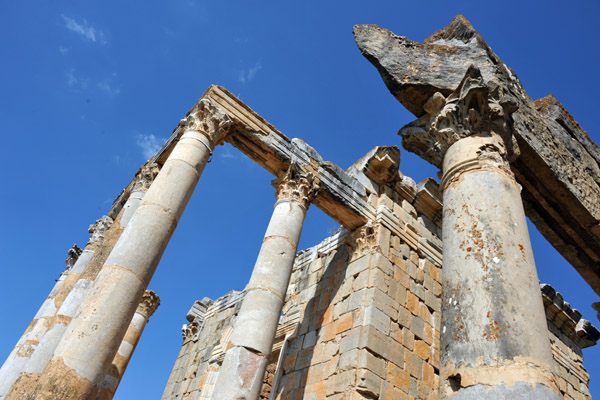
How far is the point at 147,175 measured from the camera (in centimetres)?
1056

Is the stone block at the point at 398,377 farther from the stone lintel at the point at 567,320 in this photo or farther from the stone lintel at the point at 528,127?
the stone lintel at the point at 567,320

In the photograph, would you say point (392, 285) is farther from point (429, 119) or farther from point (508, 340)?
point (508, 340)

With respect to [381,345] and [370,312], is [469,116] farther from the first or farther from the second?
[381,345]

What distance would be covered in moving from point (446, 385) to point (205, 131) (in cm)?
637

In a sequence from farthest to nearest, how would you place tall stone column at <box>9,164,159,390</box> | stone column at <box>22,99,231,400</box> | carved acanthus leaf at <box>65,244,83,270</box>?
carved acanthus leaf at <box>65,244,83,270</box>, tall stone column at <box>9,164,159,390</box>, stone column at <box>22,99,231,400</box>

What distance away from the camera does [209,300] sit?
16172 millimetres

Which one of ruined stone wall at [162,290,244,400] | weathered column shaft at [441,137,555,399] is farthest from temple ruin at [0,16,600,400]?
ruined stone wall at [162,290,244,400]

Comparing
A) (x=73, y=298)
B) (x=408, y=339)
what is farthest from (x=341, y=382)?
(x=73, y=298)

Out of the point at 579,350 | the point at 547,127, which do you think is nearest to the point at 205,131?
the point at 547,127

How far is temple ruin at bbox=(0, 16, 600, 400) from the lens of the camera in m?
3.87

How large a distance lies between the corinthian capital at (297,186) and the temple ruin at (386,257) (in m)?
0.04

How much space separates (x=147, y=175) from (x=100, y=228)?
9.03 feet

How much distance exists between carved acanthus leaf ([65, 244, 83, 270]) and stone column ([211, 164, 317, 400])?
268 inches

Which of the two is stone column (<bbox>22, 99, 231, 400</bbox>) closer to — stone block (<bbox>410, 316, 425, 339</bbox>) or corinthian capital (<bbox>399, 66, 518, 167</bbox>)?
corinthian capital (<bbox>399, 66, 518, 167</bbox>)
